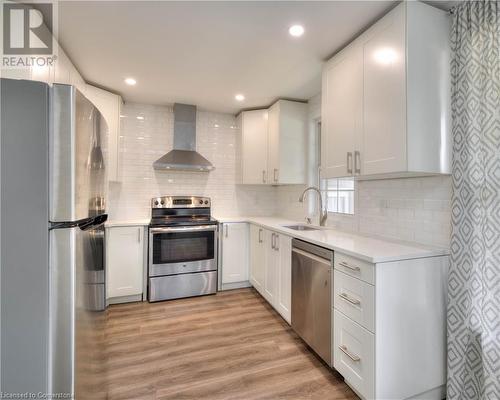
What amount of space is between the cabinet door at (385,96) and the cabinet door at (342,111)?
0.07 meters

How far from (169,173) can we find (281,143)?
1.66 meters

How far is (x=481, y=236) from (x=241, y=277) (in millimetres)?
2591

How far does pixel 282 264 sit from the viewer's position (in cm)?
246

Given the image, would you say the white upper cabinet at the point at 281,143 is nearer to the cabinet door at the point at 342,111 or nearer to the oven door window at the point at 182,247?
the cabinet door at the point at 342,111

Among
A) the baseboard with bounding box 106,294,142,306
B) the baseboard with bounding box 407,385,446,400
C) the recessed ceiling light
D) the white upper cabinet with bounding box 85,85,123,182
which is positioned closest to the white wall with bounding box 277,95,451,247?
the baseboard with bounding box 407,385,446,400

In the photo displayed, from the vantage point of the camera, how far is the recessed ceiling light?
176 cm

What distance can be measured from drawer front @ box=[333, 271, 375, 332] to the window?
1056 mm

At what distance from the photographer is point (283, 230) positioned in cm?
243

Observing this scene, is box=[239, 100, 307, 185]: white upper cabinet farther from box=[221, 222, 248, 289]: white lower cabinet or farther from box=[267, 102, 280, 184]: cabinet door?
box=[221, 222, 248, 289]: white lower cabinet

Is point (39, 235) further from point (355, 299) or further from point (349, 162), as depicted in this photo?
point (349, 162)

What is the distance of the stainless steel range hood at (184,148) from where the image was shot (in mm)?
3297

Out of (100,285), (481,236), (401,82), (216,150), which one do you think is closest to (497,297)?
(481,236)

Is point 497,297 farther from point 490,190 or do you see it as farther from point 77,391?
point 77,391

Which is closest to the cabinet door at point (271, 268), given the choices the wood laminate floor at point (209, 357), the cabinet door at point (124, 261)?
the wood laminate floor at point (209, 357)
